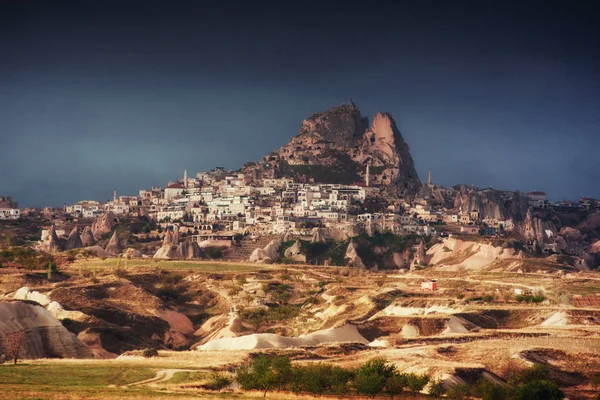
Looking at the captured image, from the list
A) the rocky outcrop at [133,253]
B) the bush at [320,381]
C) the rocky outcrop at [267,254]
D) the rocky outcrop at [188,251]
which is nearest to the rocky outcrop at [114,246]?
the rocky outcrop at [133,253]

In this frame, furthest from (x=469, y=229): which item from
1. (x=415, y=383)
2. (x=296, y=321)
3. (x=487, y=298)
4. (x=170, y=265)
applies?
(x=415, y=383)

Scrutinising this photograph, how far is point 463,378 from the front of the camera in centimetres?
5162

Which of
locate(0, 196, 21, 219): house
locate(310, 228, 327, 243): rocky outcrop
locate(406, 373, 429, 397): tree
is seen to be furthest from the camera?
locate(0, 196, 21, 219): house

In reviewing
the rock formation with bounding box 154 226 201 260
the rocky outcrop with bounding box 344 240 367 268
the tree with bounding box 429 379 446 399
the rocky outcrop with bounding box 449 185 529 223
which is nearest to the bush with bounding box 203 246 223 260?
the rock formation with bounding box 154 226 201 260

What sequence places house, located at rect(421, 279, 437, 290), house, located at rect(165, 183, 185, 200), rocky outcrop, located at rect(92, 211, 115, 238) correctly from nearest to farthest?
house, located at rect(421, 279, 437, 290)
rocky outcrop, located at rect(92, 211, 115, 238)
house, located at rect(165, 183, 185, 200)

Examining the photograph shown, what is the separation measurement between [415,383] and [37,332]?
24038 mm

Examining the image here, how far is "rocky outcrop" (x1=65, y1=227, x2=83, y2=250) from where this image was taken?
460 ft

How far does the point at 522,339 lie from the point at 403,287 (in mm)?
31998

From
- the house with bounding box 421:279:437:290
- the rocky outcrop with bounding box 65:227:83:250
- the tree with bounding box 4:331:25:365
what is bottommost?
the tree with bounding box 4:331:25:365

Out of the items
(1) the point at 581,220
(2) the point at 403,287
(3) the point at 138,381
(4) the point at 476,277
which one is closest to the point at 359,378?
(3) the point at 138,381

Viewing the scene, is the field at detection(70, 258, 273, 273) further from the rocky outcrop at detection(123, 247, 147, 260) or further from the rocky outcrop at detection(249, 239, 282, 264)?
the rocky outcrop at detection(249, 239, 282, 264)

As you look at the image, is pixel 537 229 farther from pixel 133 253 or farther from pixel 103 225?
pixel 103 225

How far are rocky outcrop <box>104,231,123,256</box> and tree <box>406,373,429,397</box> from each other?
87.0 meters

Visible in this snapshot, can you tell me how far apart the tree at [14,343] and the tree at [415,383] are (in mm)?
20770
